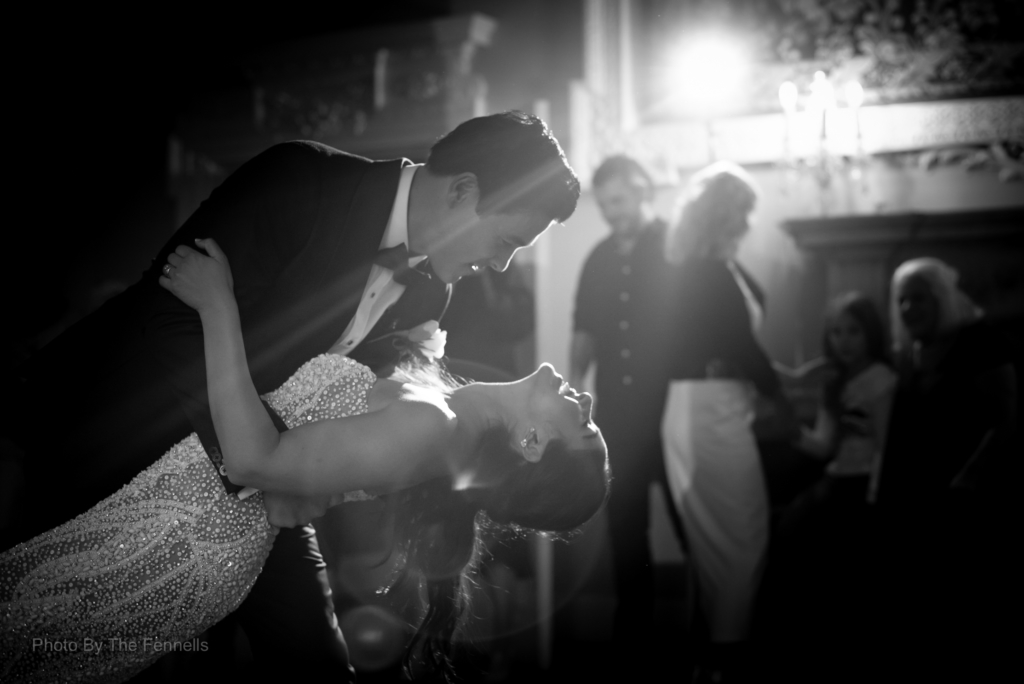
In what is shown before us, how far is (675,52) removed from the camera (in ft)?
12.3

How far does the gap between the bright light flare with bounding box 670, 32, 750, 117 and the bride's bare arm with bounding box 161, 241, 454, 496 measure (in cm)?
286

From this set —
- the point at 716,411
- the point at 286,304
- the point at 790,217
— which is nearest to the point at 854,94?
the point at 790,217

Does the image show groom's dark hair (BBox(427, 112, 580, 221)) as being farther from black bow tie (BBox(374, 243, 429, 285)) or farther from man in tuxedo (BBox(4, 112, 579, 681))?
black bow tie (BBox(374, 243, 429, 285))

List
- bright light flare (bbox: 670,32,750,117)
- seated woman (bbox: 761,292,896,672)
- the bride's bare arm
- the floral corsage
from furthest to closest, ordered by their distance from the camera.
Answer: bright light flare (bbox: 670,32,750,117)
seated woman (bbox: 761,292,896,672)
the floral corsage
the bride's bare arm

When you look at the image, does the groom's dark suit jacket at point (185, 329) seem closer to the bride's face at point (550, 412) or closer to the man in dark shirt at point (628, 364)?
the bride's face at point (550, 412)

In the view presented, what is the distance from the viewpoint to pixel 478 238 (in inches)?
52.4

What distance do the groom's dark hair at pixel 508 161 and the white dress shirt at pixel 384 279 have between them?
0.18 feet

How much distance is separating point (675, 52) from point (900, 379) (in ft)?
5.45

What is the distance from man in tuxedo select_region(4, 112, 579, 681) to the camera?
46.7 inches

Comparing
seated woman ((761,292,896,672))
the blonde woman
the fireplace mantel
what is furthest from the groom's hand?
the fireplace mantel

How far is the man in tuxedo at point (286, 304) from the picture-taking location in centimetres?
119

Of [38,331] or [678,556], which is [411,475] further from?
[678,556]

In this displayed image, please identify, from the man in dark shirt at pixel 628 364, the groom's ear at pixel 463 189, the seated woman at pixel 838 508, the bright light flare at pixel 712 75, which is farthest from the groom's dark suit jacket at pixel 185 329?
the bright light flare at pixel 712 75

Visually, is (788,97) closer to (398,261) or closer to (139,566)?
(398,261)
